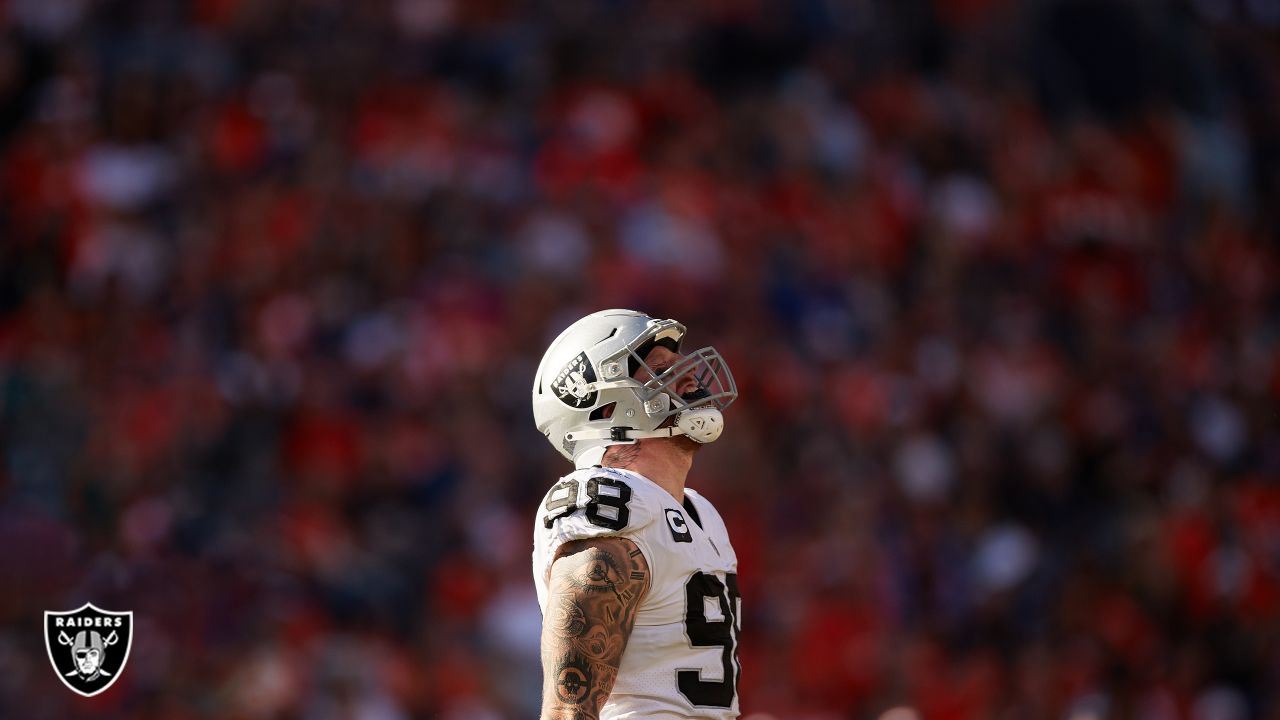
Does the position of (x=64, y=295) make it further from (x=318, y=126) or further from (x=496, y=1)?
(x=496, y=1)

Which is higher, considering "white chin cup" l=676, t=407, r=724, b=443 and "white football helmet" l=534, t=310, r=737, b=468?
"white football helmet" l=534, t=310, r=737, b=468

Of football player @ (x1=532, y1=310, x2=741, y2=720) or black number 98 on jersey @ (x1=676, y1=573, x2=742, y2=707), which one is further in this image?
black number 98 on jersey @ (x1=676, y1=573, x2=742, y2=707)

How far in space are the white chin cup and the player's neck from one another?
0.06m

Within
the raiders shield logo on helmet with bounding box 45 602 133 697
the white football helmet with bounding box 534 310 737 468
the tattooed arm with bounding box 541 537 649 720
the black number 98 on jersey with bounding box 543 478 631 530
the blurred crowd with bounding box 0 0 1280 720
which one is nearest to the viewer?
the tattooed arm with bounding box 541 537 649 720

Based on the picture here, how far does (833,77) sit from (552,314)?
3.42 meters

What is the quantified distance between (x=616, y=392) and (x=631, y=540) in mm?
428

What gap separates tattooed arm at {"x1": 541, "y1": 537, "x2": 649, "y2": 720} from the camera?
3.21 meters

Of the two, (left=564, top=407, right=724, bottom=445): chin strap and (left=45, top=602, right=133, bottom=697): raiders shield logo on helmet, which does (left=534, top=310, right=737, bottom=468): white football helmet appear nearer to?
(left=564, top=407, right=724, bottom=445): chin strap

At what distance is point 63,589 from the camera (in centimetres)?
690

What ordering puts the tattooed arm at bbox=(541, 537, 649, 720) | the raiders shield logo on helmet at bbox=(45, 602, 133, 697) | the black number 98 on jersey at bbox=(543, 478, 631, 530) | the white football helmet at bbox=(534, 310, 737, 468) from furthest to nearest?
1. the raiders shield logo on helmet at bbox=(45, 602, 133, 697)
2. the white football helmet at bbox=(534, 310, 737, 468)
3. the black number 98 on jersey at bbox=(543, 478, 631, 530)
4. the tattooed arm at bbox=(541, 537, 649, 720)

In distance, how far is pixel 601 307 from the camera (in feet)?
31.6

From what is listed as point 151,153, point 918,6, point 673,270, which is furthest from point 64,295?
point 918,6

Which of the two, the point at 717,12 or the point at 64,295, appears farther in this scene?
the point at 717,12

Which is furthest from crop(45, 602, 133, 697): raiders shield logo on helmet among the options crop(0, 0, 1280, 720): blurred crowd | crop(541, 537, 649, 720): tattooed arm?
crop(541, 537, 649, 720): tattooed arm
